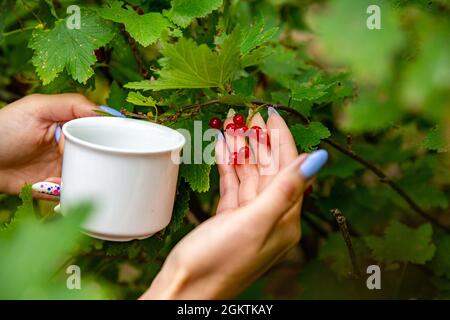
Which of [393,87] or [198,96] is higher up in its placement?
[393,87]

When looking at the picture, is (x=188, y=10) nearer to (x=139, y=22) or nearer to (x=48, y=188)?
(x=139, y=22)

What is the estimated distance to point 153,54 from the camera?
1.42 meters

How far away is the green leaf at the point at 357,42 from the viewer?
1.24ft

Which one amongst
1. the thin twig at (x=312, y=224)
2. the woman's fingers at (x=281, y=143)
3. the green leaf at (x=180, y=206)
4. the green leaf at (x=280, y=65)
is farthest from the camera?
the thin twig at (x=312, y=224)

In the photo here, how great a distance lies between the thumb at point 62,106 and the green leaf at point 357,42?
680 mm

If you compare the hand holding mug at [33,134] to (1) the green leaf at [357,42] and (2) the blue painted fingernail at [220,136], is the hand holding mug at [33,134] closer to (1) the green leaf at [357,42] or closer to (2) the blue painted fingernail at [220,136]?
(2) the blue painted fingernail at [220,136]

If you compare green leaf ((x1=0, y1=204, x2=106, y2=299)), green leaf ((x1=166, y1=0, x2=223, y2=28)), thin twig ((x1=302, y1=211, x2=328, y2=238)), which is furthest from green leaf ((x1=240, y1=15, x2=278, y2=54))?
thin twig ((x1=302, y1=211, x2=328, y2=238))

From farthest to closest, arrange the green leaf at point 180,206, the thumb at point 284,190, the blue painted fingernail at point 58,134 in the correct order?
the blue painted fingernail at point 58,134 → the green leaf at point 180,206 → the thumb at point 284,190

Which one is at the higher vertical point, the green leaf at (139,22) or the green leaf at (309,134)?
the green leaf at (139,22)

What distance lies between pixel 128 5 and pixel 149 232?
0.41m

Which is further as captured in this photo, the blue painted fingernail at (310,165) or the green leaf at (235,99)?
the green leaf at (235,99)

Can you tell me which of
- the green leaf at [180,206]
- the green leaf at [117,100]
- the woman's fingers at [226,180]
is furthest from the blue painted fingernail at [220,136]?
the green leaf at [117,100]

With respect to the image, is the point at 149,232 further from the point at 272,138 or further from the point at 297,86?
the point at 297,86

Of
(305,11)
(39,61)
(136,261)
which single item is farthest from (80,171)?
(305,11)
